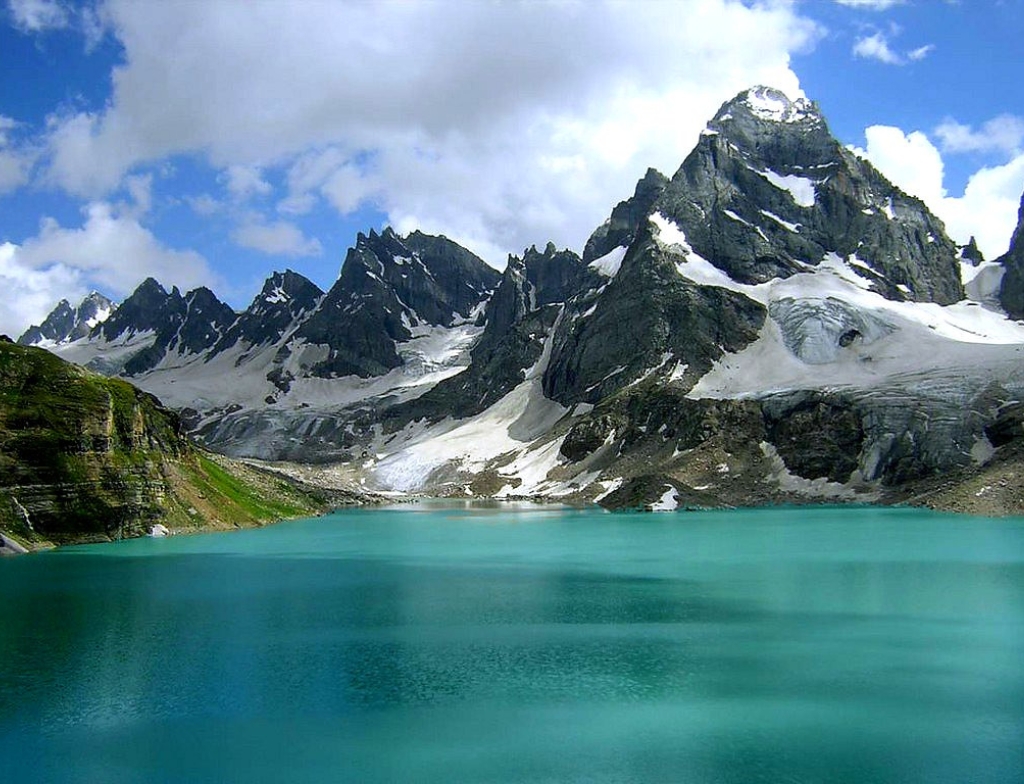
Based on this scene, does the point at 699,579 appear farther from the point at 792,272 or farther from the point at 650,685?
the point at 792,272

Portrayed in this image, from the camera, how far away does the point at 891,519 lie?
89.0 m

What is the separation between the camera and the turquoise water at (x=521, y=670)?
66.4 feet

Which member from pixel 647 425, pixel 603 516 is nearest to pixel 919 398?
pixel 647 425

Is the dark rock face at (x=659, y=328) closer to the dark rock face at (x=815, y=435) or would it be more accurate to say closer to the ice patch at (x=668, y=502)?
the dark rock face at (x=815, y=435)

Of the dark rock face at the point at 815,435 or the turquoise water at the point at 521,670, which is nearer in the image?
the turquoise water at the point at 521,670

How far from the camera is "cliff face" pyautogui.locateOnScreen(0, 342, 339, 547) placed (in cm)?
6812

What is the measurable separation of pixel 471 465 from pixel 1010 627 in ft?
508

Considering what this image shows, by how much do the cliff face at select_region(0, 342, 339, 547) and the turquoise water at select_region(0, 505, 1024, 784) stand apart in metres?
11.4

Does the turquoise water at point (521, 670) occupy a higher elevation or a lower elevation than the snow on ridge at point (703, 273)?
lower

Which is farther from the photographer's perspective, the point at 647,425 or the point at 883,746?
the point at 647,425

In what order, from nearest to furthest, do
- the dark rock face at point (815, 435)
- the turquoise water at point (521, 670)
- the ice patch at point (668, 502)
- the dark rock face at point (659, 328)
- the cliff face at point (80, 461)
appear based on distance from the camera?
the turquoise water at point (521, 670)
the cliff face at point (80, 461)
the ice patch at point (668, 502)
the dark rock face at point (815, 435)
the dark rock face at point (659, 328)

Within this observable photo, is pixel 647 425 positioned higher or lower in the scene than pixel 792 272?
lower

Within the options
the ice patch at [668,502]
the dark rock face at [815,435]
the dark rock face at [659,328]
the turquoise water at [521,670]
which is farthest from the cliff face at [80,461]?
the dark rock face at [659,328]

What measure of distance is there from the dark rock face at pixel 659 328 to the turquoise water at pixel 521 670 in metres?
117
